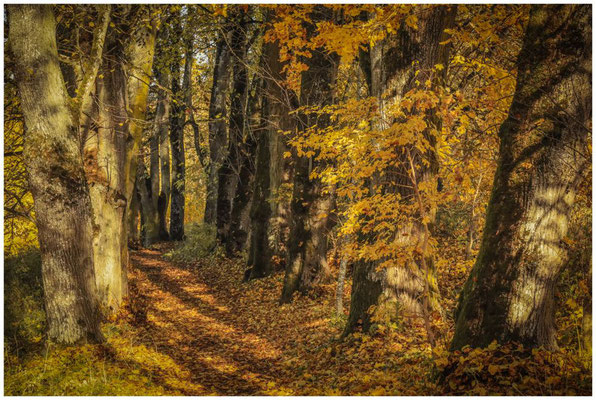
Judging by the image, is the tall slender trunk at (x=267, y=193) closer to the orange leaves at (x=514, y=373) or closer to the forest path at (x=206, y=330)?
the forest path at (x=206, y=330)

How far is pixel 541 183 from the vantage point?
4902mm

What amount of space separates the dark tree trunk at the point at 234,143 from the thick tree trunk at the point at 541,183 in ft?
39.4

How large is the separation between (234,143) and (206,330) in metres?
8.32

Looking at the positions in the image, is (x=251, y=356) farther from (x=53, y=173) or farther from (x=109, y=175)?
(x=53, y=173)

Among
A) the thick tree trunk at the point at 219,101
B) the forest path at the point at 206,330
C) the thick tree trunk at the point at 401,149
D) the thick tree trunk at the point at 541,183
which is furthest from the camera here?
the thick tree trunk at the point at 219,101

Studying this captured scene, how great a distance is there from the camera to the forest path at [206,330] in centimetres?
731

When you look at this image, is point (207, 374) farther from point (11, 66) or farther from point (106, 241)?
point (11, 66)

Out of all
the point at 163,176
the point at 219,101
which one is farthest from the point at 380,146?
the point at 163,176

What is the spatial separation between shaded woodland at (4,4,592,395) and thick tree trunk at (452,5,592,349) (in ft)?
0.07

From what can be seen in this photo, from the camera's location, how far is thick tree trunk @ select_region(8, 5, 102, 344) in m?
6.10

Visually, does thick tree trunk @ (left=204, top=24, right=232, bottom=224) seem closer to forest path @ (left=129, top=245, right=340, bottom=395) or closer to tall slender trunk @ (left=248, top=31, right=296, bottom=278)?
tall slender trunk @ (left=248, top=31, right=296, bottom=278)

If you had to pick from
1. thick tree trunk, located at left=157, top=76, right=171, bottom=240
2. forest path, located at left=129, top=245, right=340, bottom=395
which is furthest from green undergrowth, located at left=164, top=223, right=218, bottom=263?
thick tree trunk, located at left=157, top=76, right=171, bottom=240

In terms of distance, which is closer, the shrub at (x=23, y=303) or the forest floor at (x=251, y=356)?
the forest floor at (x=251, y=356)

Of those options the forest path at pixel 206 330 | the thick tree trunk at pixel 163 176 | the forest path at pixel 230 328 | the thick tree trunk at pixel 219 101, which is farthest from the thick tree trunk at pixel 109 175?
the thick tree trunk at pixel 163 176
